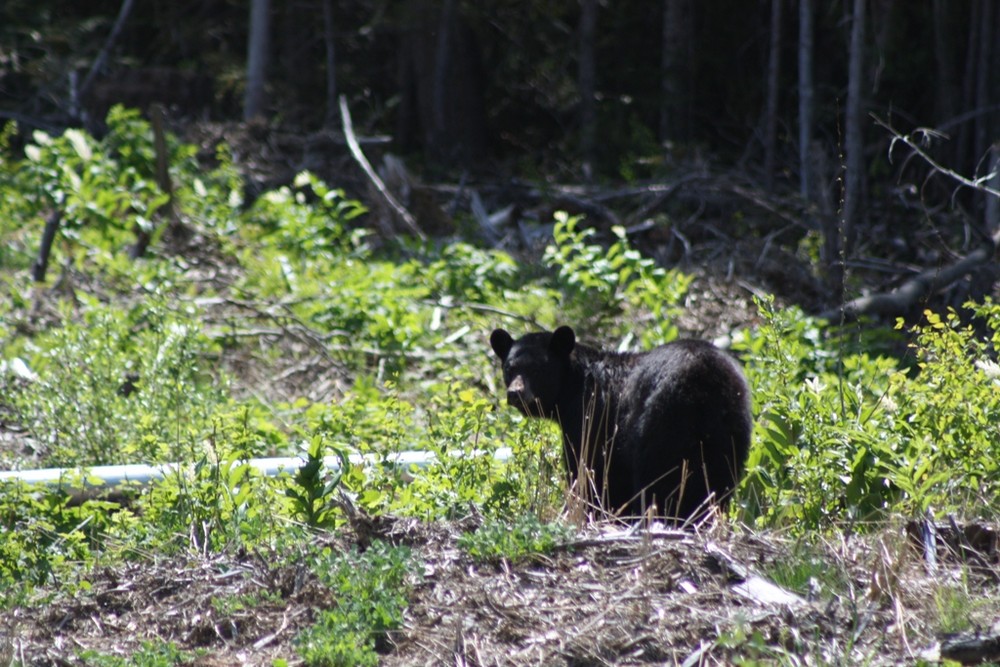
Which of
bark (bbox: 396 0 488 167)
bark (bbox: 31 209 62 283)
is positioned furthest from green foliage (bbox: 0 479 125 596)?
bark (bbox: 396 0 488 167)

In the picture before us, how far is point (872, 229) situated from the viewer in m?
13.3

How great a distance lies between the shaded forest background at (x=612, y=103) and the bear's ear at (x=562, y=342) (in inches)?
165

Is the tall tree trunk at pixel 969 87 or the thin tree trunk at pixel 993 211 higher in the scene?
the tall tree trunk at pixel 969 87

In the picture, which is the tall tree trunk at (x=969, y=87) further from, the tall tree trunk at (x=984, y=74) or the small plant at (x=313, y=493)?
the small plant at (x=313, y=493)

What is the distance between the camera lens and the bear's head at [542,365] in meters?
7.10

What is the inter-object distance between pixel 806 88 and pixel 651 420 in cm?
819

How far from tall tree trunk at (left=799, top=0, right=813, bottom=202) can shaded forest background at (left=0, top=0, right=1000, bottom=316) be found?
25 mm

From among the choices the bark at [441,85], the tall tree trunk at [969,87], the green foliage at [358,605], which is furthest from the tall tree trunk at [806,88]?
the green foliage at [358,605]

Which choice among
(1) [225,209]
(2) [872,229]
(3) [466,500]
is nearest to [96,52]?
(1) [225,209]

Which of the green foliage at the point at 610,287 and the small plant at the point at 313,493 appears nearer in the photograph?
the small plant at the point at 313,493

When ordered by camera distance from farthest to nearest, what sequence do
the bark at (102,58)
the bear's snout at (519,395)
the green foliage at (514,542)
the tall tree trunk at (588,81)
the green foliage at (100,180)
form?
the bark at (102,58) < the tall tree trunk at (588,81) < the green foliage at (100,180) < the bear's snout at (519,395) < the green foliage at (514,542)

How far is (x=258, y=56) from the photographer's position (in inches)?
628

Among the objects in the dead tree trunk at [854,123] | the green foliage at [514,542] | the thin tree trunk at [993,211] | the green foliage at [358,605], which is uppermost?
the dead tree trunk at [854,123]

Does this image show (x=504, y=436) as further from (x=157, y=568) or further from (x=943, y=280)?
(x=943, y=280)
